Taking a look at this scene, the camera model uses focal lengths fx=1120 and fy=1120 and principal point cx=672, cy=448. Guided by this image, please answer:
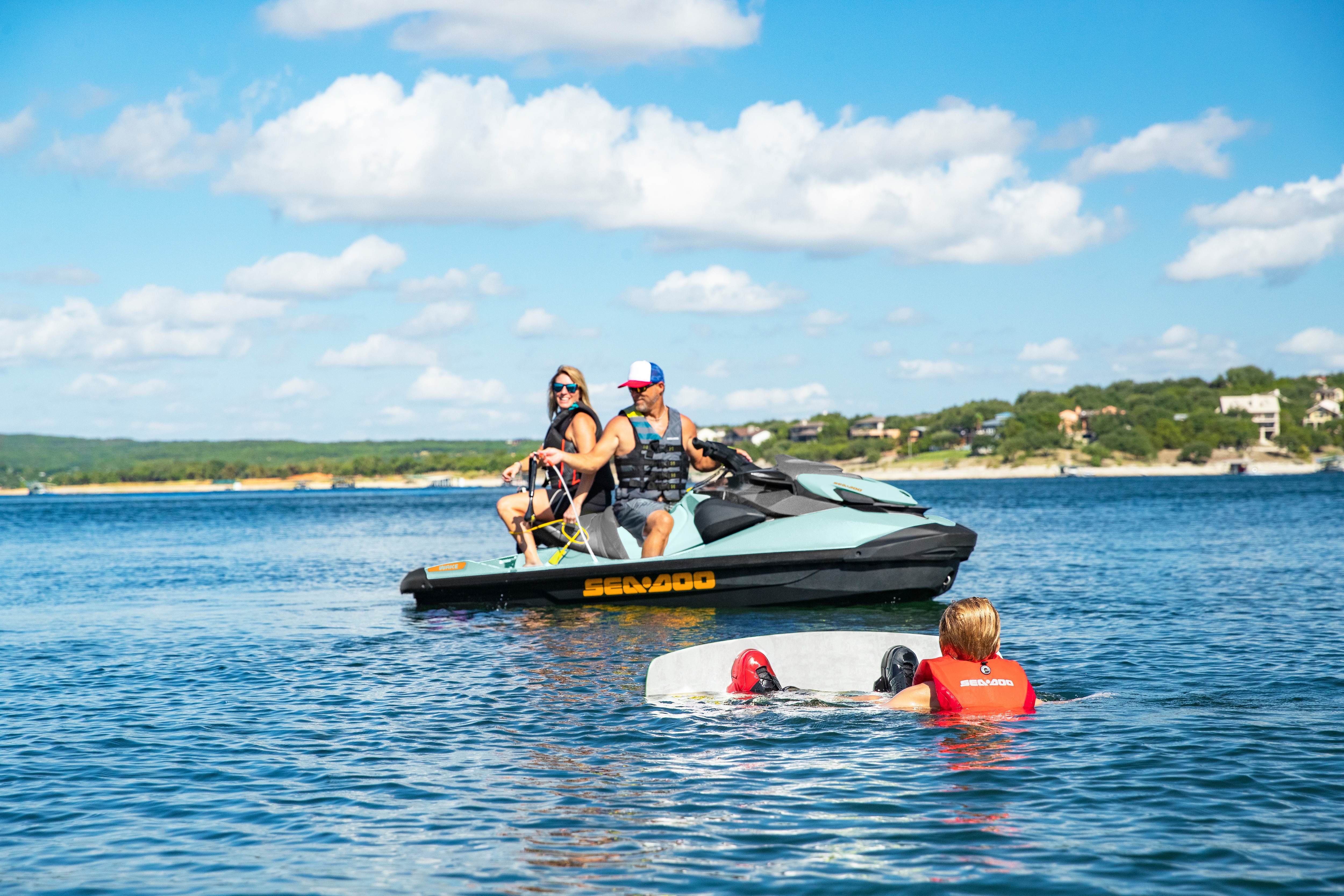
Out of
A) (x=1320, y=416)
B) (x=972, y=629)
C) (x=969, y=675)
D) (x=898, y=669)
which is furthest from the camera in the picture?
(x=1320, y=416)

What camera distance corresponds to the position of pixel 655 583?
1234 centimetres

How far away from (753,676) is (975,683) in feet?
5.24

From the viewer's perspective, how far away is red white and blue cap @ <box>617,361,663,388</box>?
454 inches

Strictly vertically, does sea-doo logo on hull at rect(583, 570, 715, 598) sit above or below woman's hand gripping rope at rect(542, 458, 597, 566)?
below

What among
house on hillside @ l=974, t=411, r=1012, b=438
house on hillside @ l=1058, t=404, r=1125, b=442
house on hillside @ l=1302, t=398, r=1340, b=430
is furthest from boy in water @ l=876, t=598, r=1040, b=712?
house on hillside @ l=1302, t=398, r=1340, b=430

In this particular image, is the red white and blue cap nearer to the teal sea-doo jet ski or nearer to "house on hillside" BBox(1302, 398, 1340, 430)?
the teal sea-doo jet ski

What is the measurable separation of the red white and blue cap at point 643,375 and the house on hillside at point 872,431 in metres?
163

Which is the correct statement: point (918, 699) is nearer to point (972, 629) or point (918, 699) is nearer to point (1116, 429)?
point (972, 629)

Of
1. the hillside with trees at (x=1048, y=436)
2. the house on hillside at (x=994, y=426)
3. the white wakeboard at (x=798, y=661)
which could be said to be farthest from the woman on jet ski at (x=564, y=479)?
the house on hillside at (x=994, y=426)

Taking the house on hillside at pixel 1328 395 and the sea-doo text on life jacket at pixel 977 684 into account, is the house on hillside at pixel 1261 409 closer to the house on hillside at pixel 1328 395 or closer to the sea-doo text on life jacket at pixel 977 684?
the house on hillside at pixel 1328 395

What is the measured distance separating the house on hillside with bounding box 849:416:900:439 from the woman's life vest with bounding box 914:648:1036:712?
167 m

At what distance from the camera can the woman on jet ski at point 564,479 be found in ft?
40.4

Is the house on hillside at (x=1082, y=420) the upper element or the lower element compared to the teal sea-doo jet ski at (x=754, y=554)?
upper

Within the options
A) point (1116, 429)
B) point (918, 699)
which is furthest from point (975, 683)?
point (1116, 429)
